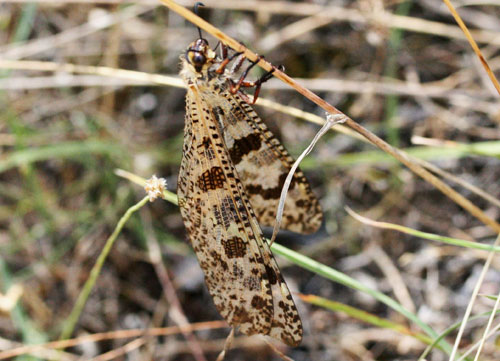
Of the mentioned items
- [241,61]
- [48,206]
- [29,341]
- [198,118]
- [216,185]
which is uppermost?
[241,61]

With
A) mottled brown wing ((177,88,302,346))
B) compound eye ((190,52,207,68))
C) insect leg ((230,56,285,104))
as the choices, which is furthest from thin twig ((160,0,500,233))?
mottled brown wing ((177,88,302,346))

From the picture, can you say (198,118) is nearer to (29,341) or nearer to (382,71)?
(29,341)

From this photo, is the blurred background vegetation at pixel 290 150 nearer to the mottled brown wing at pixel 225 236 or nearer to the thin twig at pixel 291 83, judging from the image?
the thin twig at pixel 291 83

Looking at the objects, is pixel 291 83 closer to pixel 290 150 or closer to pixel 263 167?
pixel 263 167

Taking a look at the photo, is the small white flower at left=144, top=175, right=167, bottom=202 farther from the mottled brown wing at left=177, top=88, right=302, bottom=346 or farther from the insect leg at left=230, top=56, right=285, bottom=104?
the insect leg at left=230, top=56, right=285, bottom=104

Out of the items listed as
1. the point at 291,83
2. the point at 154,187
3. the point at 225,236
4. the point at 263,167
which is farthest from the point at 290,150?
the point at 154,187

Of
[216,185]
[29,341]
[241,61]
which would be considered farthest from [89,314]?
[241,61]

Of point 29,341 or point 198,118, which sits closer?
point 198,118
